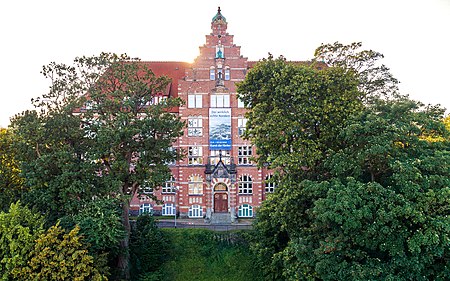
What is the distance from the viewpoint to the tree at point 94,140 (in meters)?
22.1

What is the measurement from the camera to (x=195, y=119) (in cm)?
3647

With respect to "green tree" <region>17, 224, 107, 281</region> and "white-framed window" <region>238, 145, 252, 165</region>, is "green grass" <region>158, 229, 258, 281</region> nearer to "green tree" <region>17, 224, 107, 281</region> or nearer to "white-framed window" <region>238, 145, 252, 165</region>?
"green tree" <region>17, 224, 107, 281</region>

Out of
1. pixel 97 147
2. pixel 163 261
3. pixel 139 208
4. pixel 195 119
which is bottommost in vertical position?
pixel 163 261

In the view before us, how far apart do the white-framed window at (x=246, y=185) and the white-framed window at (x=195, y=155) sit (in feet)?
14.0

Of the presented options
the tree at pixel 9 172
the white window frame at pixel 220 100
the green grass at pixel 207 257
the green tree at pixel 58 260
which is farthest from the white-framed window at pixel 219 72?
the green tree at pixel 58 260

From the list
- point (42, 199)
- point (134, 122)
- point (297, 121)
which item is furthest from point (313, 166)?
point (42, 199)

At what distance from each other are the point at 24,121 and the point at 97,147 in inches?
172

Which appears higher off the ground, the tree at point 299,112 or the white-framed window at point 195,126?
the white-framed window at point 195,126

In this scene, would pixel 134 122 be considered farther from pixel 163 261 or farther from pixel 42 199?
pixel 163 261

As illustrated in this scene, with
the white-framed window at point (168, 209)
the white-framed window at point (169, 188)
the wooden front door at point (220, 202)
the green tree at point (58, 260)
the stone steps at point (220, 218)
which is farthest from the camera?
the white-framed window at point (169, 188)

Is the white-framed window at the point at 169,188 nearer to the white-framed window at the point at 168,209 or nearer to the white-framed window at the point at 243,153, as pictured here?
the white-framed window at the point at 168,209

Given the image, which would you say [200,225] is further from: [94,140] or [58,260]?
[58,260]

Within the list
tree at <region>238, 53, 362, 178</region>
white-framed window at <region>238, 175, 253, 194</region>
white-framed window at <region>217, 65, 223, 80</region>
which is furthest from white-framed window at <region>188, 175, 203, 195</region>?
tree at <region>238, 53, 362, 178</region>

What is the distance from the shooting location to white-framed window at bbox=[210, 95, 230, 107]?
3631cm
